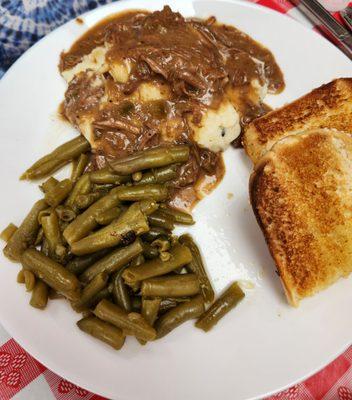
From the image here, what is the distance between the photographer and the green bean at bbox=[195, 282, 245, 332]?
2924 millimetres

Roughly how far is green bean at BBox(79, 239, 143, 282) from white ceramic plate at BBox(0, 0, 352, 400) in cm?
31

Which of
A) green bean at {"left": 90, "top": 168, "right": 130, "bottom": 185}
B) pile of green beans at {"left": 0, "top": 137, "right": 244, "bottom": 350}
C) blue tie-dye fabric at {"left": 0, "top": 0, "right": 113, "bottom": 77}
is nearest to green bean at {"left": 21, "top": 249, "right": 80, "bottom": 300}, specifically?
pile of green beans at {"left": 0, "top": 137, "right": 244, "bottom": 350}

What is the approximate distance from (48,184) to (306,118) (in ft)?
6.51

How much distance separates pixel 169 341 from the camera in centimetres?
291

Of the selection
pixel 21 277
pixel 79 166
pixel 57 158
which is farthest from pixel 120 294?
pixel 57 158

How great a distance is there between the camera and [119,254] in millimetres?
2848

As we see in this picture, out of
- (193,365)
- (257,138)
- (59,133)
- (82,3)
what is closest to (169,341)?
(193,365)

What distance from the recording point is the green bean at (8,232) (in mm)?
3094

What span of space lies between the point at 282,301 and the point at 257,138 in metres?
1.21

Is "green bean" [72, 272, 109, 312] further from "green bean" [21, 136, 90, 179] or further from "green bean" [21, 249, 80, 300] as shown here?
"green bean" [21, 136, 90, 179]

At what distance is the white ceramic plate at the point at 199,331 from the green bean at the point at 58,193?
0.93ft

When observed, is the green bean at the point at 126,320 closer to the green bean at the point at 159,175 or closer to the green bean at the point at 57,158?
the green bean at the point at 159,175

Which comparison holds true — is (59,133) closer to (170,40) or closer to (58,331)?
(170,40)

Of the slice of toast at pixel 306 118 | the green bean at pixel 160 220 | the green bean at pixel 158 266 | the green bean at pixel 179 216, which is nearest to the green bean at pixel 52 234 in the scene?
the green bean at pixel 158 266
